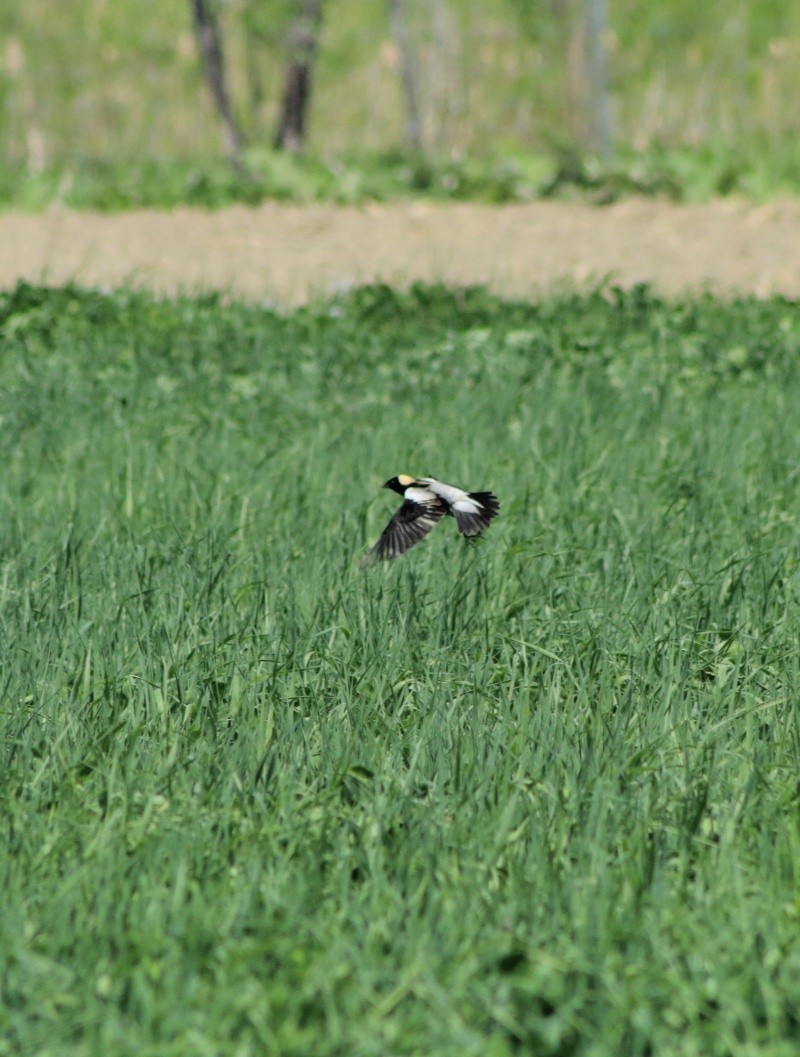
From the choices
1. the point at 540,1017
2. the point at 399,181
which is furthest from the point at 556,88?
the point at 540,1017

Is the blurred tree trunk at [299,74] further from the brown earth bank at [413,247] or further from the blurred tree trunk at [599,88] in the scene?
the blurred tree trunk at [599,88]

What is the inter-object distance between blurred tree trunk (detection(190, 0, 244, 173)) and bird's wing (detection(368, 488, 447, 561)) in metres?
8.90

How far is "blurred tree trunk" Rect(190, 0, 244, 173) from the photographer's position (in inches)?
461

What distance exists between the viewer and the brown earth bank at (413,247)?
8.48 metres

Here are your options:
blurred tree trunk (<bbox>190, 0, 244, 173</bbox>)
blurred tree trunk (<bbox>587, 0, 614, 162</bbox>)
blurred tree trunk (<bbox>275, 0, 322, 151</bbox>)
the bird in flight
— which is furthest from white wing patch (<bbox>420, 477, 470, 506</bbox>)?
blurred tree trunk (<bbox>275, 0, 322, 151</bbox>)

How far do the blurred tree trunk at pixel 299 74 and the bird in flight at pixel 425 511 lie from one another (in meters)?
9.42

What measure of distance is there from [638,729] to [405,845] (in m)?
0.67

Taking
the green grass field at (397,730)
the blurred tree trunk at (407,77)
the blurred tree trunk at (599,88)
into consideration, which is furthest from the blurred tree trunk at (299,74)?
the green grass field at (397,730)

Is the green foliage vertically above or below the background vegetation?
below

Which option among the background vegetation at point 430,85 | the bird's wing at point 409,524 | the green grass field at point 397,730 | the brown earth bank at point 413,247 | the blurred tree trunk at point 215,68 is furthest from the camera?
the background vegetation at point 430,85

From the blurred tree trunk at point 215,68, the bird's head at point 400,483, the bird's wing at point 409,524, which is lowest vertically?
the bird's wing at point 409,524

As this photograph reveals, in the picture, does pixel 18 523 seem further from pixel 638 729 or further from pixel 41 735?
pixel 638 729

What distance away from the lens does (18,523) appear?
415 cm

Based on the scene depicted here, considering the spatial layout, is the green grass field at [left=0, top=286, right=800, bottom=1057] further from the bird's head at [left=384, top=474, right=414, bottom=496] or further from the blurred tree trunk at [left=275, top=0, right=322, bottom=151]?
the blurred tree trunk at [left=275, top=0, right=322, bottom=151]
